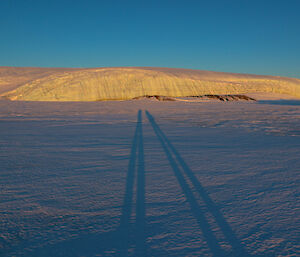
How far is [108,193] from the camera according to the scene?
2.38 m

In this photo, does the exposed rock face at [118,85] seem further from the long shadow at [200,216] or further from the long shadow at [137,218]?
the long shadow at [200,216]

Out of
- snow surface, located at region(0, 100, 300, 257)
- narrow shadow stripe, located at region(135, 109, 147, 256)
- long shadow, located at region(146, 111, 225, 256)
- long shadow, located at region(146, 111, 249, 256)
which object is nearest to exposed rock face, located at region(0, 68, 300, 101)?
snow surface, located at region(0, 100, 300, 257)

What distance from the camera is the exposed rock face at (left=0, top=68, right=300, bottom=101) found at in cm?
2162

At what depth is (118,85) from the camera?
79.3 ft

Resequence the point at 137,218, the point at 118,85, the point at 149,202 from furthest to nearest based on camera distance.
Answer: the point at 118,85 < the point at 149,202 < the point at 137,218

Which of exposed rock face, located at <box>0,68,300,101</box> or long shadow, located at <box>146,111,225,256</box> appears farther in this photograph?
exposed rock face, located at <box>0,68,300,101</box>

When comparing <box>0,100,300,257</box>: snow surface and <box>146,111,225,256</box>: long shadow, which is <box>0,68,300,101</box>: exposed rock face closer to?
<box>0,100,300,257</box>: snow surface

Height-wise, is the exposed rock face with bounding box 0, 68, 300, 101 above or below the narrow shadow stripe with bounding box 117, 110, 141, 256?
above

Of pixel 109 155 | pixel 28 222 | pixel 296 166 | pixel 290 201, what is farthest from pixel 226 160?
pixel 28 222

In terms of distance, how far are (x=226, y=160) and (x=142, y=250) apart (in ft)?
7.43

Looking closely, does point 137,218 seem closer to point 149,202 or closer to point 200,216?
point 149,202

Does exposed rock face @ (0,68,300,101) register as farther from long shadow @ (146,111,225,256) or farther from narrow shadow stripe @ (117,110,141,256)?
long shadow @ (146,111,225,256)

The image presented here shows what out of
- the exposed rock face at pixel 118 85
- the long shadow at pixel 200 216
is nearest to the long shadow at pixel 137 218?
the long shadow at pixel 200 216

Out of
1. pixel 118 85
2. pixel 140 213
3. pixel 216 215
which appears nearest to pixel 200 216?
pixel 216 215
